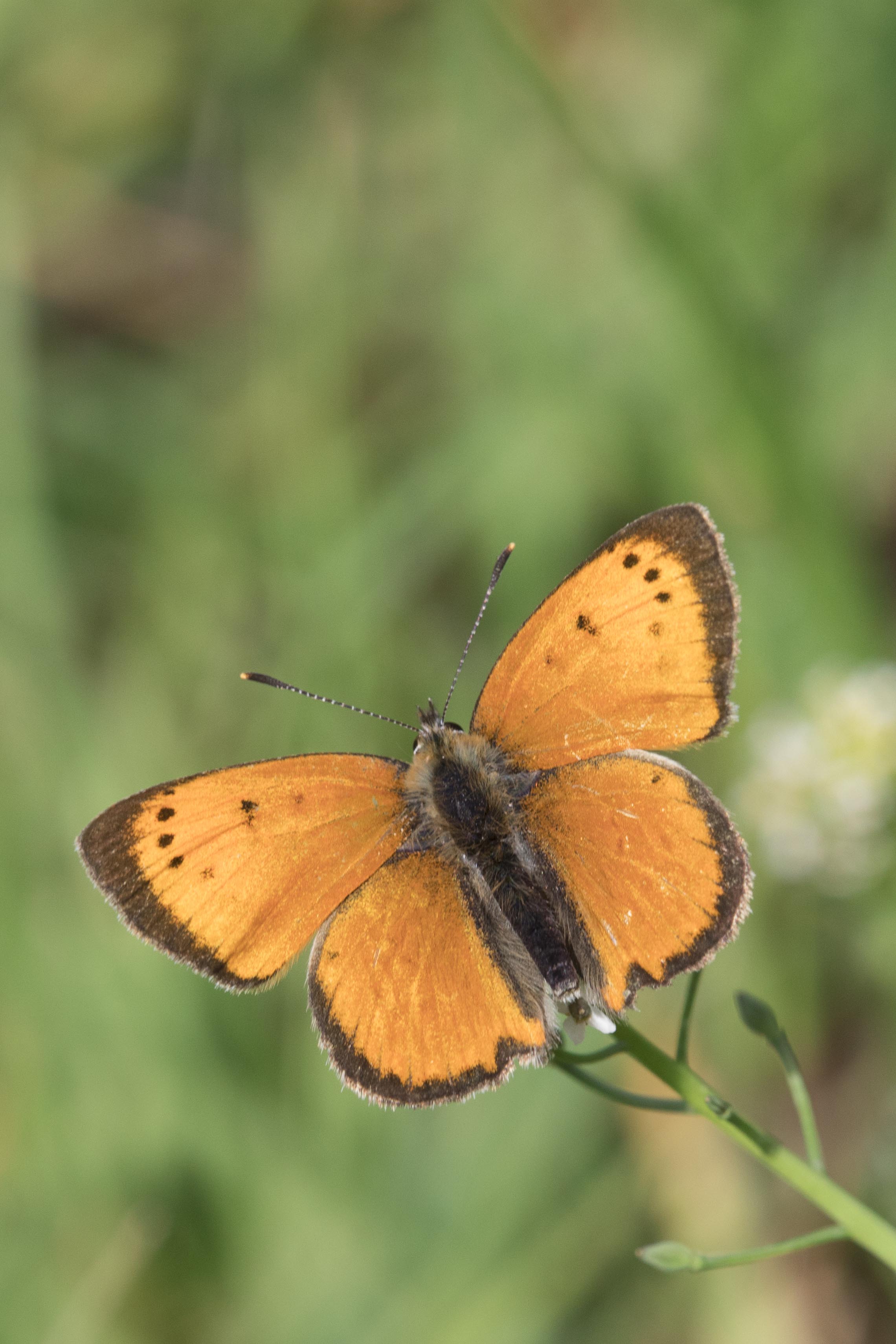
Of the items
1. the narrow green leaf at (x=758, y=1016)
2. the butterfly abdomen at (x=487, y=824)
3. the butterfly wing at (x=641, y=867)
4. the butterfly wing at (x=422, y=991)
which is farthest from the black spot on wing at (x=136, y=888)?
the narrow green leaf at (x=758, y=1016)

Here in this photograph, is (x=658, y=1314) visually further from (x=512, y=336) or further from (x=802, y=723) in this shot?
(x=512, y=336)

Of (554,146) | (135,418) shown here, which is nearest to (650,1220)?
(135,418)

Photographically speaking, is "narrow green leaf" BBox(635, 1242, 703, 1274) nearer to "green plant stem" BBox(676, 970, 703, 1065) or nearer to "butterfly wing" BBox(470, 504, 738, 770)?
"green plant stem" BBox(676, 970, 703, 1065)

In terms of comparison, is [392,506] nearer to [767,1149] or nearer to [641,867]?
[641,867]

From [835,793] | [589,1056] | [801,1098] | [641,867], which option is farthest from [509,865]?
[835,793]

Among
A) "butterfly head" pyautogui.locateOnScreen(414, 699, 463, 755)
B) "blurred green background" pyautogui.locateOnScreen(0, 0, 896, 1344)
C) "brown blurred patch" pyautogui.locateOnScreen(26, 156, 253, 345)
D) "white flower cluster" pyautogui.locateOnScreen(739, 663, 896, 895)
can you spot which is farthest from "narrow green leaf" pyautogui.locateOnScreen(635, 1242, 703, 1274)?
"brown blurred patch" pyautogui.locateOnScreen(26, 156, 253, 345)

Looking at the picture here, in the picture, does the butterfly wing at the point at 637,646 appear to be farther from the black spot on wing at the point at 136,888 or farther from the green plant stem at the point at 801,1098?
the black spot on wing at the point at 136,888

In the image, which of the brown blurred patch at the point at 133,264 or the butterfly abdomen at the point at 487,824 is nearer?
the butterfly abdomen at the point at 487,824
